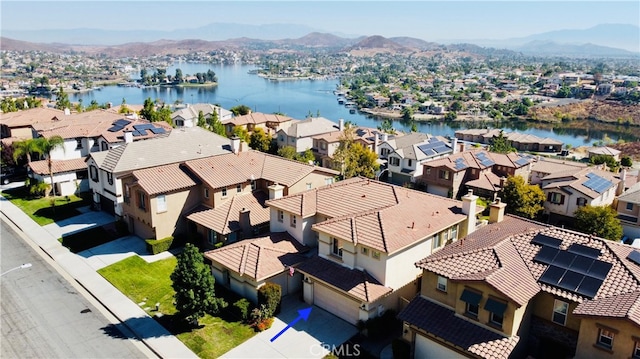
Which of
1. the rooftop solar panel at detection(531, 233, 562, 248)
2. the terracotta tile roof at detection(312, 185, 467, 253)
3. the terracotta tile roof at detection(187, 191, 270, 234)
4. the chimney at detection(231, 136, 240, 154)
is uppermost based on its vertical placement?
the chimney at detection(231, 136, 240, 154)

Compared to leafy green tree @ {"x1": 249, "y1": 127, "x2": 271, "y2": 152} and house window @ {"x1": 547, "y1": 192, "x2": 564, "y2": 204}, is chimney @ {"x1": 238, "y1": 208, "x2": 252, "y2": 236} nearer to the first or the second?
house window @ {"x1": 547, "y1": 192, "x2": 564, "y2": 204}

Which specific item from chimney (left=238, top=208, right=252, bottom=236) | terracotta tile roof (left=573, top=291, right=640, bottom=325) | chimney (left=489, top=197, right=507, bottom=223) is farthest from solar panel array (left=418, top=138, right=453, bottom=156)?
terracotta tile roof (left=573, top=291, right=640, bottom=325)

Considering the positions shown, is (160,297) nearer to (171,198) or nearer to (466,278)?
(171,198)

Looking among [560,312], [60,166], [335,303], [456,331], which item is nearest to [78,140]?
[60,166]

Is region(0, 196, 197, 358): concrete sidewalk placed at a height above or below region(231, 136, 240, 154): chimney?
below

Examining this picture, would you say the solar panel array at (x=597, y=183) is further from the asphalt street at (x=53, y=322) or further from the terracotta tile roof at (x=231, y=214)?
the asphalt street at (x=53, y=322)

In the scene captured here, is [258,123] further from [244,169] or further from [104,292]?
[104,292]
